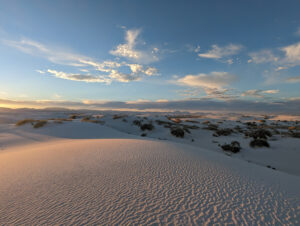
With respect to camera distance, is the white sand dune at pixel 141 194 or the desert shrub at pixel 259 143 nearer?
the white sand dune at pixel 141 194

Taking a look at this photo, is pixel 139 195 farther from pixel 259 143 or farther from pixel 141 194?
pixel 259 143

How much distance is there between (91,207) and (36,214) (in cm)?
85

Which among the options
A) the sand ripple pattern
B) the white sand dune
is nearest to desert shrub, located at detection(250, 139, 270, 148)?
the white sand dune

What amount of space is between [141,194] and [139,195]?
5 cm

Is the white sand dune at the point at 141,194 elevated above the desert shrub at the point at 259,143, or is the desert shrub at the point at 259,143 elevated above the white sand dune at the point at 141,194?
the white sand dune at the point at 141,194

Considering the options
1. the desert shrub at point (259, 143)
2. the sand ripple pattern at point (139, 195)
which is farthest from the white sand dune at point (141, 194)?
the desert shrub at point (259, 143)

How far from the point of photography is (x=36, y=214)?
229cm

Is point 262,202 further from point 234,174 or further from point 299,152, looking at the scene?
point 299,152

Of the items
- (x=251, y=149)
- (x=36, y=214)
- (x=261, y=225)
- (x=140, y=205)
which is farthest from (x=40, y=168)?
(x=251, y=149)

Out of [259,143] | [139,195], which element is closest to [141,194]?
[139,195]

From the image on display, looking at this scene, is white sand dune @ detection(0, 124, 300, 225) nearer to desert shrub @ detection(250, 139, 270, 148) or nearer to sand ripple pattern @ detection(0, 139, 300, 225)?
sand ripple pattern @ detection(0, 139, 300, 225)

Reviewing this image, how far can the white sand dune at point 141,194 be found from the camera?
226cm

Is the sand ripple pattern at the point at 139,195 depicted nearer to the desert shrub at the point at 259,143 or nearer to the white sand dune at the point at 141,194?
the white sand dune at the point at 141,194

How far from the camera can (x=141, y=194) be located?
9.22ft
